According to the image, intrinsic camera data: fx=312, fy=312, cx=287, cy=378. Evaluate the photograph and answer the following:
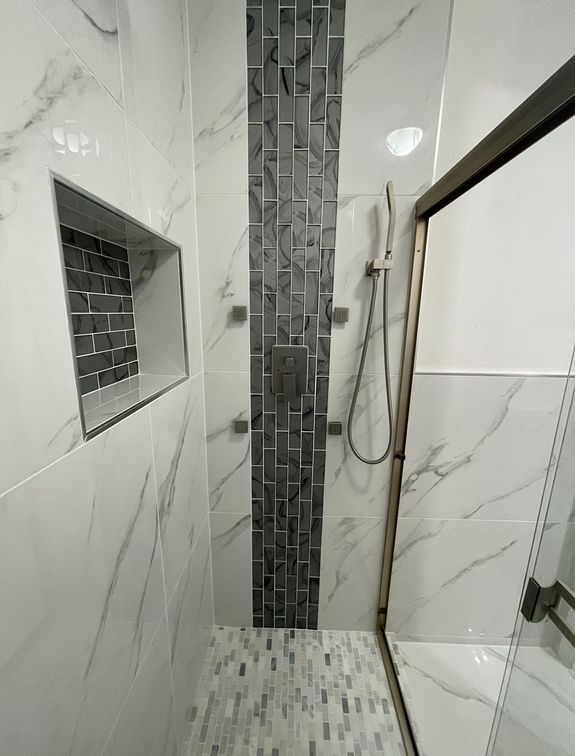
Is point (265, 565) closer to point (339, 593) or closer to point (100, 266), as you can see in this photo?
point (339, 593)

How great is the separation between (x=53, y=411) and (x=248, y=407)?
0.86 metres

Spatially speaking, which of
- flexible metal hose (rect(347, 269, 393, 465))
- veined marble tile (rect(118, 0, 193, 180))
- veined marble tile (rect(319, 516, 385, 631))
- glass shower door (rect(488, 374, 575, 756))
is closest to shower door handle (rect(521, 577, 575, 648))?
glass shower door (rect(488, 374, 575, 756))

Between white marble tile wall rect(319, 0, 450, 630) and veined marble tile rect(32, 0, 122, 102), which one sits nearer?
veined marble tile rect(32, 0, 122, 102)

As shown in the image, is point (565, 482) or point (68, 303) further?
point (565, 482)

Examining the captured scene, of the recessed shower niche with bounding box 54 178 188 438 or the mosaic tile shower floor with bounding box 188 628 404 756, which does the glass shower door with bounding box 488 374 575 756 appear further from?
the recessed shower niche with bounding box 54 178 188 438

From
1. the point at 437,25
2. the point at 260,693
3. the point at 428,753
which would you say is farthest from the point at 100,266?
the point at 428,753

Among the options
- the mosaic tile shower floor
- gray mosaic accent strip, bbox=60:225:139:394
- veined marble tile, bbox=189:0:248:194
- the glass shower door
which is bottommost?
the mosaic tile shower floor

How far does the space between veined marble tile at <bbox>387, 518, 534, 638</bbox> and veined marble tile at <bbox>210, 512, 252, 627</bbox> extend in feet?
2.24

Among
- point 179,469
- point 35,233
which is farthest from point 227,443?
point 35,233

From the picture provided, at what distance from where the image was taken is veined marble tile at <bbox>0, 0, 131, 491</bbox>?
411mm

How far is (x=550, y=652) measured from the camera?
627 mm

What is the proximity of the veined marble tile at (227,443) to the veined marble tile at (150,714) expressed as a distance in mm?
513

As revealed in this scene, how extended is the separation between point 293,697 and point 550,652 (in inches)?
43.4

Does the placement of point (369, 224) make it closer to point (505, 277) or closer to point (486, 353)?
point (505, 277)
